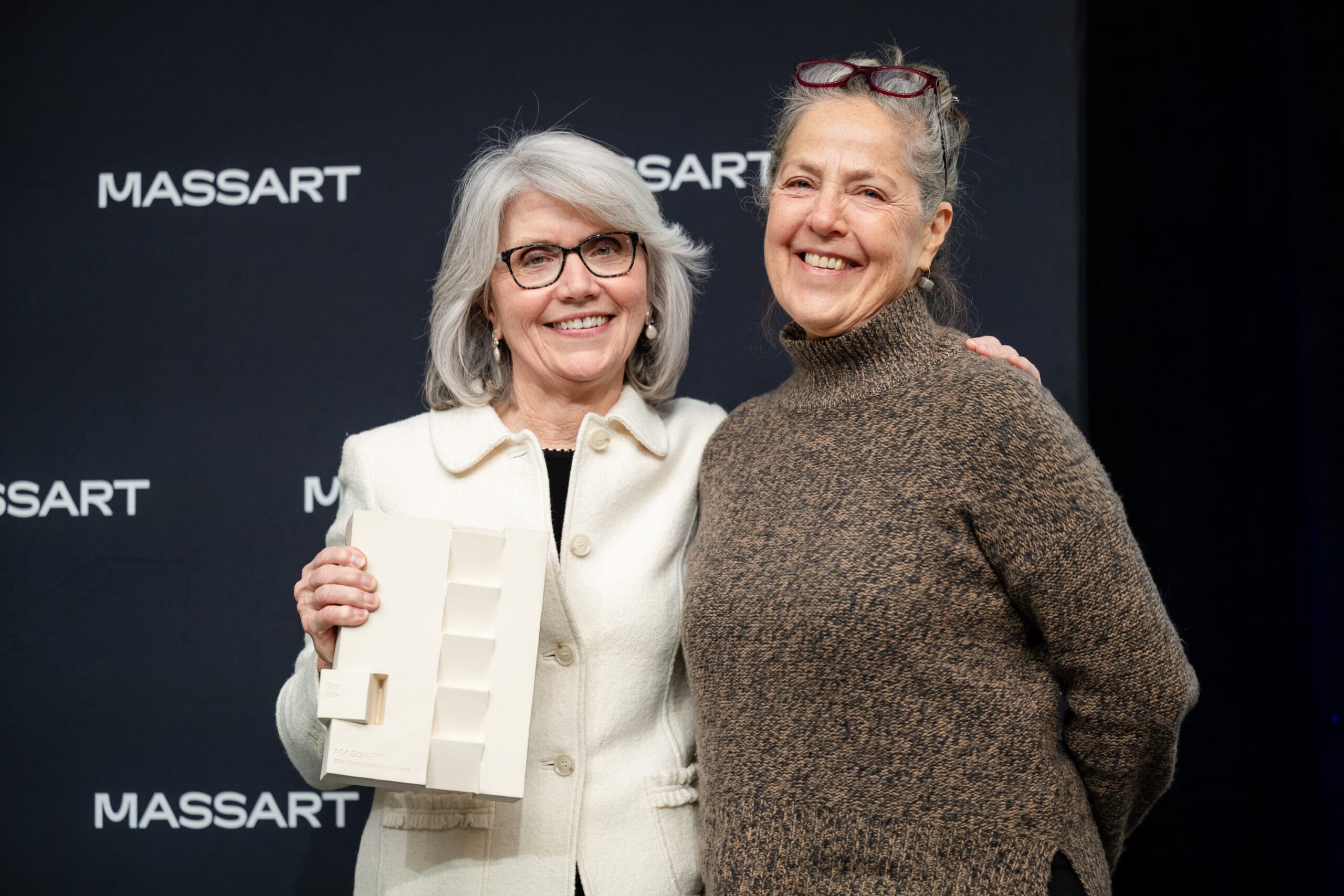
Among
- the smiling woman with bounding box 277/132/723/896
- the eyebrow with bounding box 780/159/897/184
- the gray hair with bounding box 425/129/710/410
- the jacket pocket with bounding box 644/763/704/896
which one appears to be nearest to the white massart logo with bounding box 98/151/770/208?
the gray hair with bounding box 425/129/710/410

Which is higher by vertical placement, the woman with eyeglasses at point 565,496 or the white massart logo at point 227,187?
the white massart logo at point 227,187

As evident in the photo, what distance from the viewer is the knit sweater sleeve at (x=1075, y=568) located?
4.65 ft

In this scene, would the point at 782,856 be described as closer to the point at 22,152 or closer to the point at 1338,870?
the point at 1338,870

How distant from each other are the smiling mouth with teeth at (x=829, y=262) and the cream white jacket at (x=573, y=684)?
1.35ft

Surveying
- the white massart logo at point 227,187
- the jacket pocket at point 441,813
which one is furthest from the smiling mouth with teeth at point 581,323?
the white massart logo at point 227,187

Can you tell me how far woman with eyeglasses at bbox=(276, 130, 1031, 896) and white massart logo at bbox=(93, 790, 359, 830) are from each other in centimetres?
72

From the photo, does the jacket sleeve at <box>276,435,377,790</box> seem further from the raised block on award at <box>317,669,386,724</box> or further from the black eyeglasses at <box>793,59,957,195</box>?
the black eyeglasses at <box>793,59,957,195</box>

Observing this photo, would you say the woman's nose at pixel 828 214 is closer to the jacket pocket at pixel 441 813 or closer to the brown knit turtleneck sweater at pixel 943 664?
the brown knit turtleneck sweater at pixel 943 664

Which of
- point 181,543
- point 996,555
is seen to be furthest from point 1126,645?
point 181,543

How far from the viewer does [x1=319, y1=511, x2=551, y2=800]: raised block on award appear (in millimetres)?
1440

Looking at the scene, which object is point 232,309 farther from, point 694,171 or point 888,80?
point 888,80

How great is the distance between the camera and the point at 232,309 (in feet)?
8.09

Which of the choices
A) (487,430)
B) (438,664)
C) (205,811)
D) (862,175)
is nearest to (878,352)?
(862,175)

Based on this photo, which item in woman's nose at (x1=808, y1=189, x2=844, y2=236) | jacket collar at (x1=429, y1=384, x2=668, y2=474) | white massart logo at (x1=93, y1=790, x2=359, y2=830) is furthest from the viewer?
white massart logo at (x1=93, y1=790, x2=359, y2=830)
